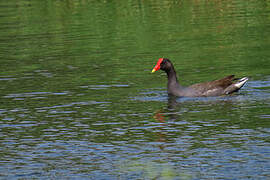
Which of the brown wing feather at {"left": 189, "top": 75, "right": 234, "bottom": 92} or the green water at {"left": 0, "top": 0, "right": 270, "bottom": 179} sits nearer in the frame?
the green water at {"left": 0, "top": 0, "right": 270, "bottom": 179}

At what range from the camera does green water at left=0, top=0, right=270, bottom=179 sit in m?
14.4

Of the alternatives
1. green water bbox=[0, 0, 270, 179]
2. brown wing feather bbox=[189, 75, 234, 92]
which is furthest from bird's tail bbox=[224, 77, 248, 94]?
green water bbox=[0, 0, 270, 179]

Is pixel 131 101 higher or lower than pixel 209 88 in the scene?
lower

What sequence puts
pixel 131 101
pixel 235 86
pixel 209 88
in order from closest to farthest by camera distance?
pixel 131 101 → pixel 209 88 → pixel 235 86

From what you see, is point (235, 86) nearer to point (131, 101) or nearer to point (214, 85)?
point (214, 85)

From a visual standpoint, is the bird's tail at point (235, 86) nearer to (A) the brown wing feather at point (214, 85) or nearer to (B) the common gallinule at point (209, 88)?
(B) the common gallinule at point (209, 88)

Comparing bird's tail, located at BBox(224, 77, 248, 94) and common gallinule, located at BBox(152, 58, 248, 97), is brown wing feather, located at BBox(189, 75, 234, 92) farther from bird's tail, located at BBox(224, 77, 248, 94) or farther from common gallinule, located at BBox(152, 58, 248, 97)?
bird's tail, located at BBox(224, 77, 248, 94)

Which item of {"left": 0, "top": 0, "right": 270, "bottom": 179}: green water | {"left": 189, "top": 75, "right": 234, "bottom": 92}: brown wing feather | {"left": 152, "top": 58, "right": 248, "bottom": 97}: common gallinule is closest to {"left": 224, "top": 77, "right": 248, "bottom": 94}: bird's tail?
{"left": 152, "top": 58, "right": 248, "bottom": 97}: common gallinule

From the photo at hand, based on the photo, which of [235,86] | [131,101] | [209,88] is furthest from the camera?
[235,86]

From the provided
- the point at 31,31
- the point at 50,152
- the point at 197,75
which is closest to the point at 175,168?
the point at 50,152

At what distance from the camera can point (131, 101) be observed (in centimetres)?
2136

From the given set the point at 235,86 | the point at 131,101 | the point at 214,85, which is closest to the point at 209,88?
the point at 214,85

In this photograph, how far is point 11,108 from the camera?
21.1 meters

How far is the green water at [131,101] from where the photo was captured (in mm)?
14367
